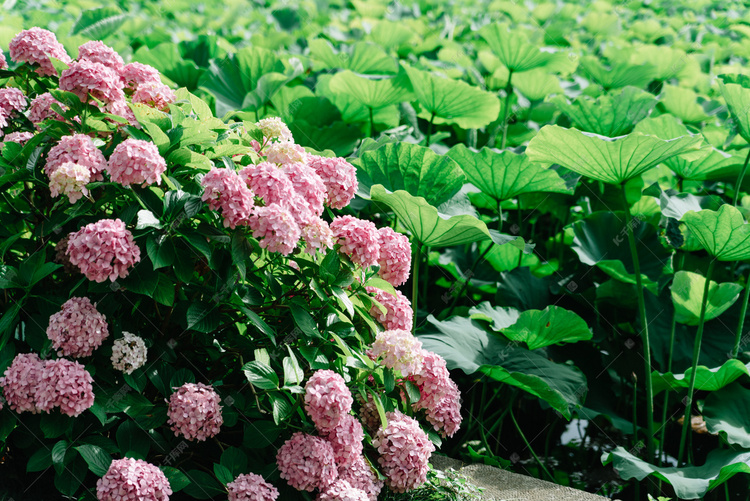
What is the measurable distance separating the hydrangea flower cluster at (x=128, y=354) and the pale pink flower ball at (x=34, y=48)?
71cm

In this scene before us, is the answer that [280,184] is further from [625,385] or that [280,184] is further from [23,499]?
[625,385]

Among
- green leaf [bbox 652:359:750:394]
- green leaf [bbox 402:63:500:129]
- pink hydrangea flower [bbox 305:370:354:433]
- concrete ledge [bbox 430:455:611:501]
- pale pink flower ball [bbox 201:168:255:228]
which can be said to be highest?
pale pink flower ball [bbox 201:168:255:228]

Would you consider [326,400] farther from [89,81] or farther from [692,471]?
[692,471]

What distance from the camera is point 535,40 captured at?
4098 millimetres

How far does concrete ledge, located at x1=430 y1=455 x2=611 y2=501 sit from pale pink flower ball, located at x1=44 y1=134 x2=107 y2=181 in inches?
43.3

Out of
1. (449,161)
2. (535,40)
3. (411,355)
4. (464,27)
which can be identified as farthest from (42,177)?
(464,27)

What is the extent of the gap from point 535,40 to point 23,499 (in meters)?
3.69

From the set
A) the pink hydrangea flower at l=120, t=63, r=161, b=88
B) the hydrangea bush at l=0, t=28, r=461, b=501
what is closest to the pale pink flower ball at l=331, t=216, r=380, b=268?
the hydrangea bush at l=0, t=28, r=461, b=501

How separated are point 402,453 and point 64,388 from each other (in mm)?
676

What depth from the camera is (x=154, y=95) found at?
4.97ft

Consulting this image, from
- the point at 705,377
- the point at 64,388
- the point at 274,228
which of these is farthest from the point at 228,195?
the point at 705,377

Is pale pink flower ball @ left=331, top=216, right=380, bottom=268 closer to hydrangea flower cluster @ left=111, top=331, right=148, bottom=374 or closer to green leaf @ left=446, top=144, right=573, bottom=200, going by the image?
hydrangea flower cluster @ left=111, top=331, right=148, bottom=374

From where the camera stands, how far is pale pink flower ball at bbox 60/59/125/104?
4.53 feet

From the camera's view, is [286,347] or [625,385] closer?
[286,347]
